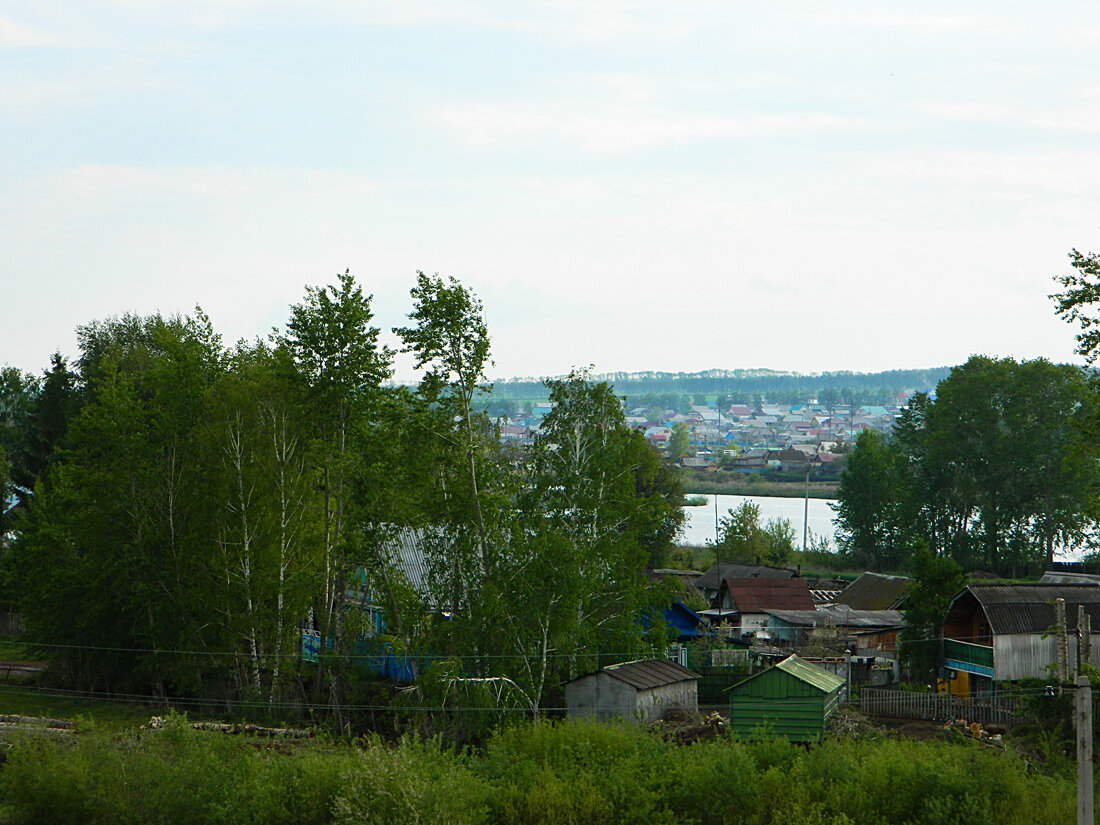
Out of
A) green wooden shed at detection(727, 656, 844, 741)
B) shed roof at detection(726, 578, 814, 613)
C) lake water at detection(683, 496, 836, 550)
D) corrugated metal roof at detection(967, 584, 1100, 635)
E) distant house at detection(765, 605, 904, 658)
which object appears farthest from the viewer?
lake water at detection(683, 496, 836, 550)

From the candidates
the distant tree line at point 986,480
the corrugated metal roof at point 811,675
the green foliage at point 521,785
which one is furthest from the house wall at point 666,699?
the distant tree line at point 986,480

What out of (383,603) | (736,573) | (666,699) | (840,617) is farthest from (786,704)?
(736,573)

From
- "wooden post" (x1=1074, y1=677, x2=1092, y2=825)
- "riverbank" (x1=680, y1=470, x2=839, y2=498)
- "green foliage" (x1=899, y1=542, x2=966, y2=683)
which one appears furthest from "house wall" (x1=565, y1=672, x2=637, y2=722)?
"riverbank" (x1=680, y1=470, x2=839, y2=498)

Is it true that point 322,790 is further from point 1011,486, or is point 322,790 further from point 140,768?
point 1011,486

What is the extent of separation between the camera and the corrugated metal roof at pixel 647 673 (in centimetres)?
2825

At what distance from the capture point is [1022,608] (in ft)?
111

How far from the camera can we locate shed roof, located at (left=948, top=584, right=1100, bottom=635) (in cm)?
3341

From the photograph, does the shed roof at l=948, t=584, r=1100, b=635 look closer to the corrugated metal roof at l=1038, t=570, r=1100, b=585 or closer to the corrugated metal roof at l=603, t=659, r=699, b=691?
the corrugated metal roof at l=603, t=659, r=699, b=691

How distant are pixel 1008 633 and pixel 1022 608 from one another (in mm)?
1146

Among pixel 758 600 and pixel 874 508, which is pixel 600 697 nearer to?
pixel 758 600

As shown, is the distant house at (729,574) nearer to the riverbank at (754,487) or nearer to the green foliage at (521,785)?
the green foliage at (521,785)

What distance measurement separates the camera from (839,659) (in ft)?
119

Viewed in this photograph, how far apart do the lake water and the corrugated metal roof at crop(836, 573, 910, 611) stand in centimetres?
3983

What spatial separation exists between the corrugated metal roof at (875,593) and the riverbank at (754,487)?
289 ft
